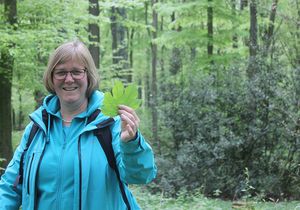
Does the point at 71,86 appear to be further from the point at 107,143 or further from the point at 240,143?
the point at 240,143

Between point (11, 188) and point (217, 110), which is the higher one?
point (11, 188)

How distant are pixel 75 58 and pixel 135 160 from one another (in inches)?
27.0

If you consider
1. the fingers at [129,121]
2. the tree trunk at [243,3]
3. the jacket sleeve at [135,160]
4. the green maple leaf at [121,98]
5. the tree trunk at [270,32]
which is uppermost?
the tree trunk at [243,3]

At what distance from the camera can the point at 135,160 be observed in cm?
222

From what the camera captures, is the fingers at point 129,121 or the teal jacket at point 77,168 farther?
the teal jacket at point 77,168

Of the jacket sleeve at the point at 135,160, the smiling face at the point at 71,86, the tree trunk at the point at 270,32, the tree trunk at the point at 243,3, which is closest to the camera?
the jacket sleeve at the point at 135,160

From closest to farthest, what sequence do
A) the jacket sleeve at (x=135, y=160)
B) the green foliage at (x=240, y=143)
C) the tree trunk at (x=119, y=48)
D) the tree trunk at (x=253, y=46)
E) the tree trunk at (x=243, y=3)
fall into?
the jacket sleeve at (x=135, y=160) < the green foliage at (x=240, y=143) < the tree trunk at (x=253, y=46) < the tree trunk at (x=243, y=3) < the tree trunk at (x=119, y=48)

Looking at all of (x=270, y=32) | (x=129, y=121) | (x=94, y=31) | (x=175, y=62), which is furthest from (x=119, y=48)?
(x=129, y=121)

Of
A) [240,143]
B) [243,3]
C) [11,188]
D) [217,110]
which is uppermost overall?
[243,3]

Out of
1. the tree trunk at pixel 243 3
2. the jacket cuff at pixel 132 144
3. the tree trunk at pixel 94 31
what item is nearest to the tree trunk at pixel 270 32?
the tree trunk at pixel 243 3

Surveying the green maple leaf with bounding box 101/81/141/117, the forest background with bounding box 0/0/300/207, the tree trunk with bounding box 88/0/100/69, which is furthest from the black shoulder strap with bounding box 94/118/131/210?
the tree trunk with bounding box 88/0/100/69

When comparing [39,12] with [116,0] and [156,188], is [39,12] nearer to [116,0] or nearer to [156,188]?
[116,0]

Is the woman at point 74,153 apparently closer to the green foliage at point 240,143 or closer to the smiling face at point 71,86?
the smiling face at point 71,86

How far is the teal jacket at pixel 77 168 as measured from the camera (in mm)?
2301
